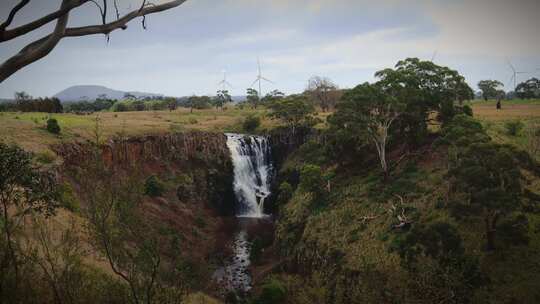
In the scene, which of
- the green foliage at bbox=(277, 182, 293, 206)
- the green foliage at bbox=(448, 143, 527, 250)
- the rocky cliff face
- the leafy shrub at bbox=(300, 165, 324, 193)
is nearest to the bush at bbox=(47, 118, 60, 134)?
the rocky cliff face

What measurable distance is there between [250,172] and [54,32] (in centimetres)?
5627

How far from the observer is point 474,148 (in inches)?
997

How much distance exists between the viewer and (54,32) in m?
6.27

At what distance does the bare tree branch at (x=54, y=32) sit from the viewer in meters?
5.95

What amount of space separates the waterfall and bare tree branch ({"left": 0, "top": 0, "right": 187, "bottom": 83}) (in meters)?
52.7

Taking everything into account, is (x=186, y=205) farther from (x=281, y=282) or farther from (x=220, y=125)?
(x=220, y=125)

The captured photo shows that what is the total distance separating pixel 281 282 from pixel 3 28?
33.1m

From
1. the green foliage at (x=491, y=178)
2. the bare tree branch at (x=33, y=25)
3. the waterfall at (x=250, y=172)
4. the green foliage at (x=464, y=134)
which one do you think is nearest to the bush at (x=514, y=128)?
the green foliage at (x=464, y=134)

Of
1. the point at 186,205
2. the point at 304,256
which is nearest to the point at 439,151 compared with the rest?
the point at 304,256

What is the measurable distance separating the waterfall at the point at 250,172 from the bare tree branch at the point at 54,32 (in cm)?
5268

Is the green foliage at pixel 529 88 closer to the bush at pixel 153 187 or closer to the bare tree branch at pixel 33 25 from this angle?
the bush at pixel 153 187

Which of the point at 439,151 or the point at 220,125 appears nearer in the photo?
the point at 439,151

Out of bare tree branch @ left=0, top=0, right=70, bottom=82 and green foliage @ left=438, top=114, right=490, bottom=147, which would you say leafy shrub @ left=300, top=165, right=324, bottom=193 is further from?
bare tree branch @ left=0, top=0, right=70, bottom=82

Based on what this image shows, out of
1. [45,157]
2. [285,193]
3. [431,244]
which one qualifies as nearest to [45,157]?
[45,157]
